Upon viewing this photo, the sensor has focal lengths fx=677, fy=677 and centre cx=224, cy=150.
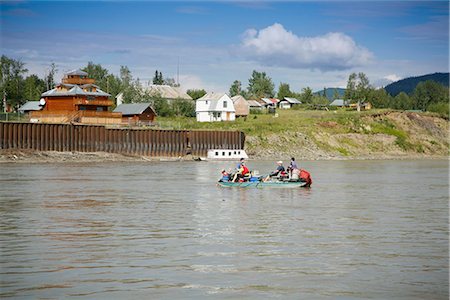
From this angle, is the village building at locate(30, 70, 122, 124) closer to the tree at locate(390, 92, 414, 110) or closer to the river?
the river

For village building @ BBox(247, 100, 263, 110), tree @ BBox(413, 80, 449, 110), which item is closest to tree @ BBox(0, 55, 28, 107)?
village building @ BBox(247, 100, 263, 110)

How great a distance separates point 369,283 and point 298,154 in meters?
90.2

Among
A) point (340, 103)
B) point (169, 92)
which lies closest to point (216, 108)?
point (169, 92)

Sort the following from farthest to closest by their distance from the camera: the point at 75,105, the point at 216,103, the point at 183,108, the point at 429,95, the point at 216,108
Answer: the point at 429,95, the point at 183,108, the point at 216,103, the point at 216,108, the point at 75,105

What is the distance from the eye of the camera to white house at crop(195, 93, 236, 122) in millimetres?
128250

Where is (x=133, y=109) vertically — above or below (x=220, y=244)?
above

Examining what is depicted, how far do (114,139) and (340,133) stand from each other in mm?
47381

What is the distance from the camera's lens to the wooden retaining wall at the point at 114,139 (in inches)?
3258

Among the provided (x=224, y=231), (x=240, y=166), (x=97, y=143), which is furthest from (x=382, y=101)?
(x=224, y=231)

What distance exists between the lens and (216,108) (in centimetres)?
12800

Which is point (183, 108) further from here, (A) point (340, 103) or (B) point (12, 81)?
(A) point (340, 103)

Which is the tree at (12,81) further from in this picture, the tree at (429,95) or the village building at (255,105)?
the tree at (429,95)

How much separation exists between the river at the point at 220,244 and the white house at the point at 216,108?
81.6m

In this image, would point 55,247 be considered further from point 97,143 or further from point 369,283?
point 97,143
